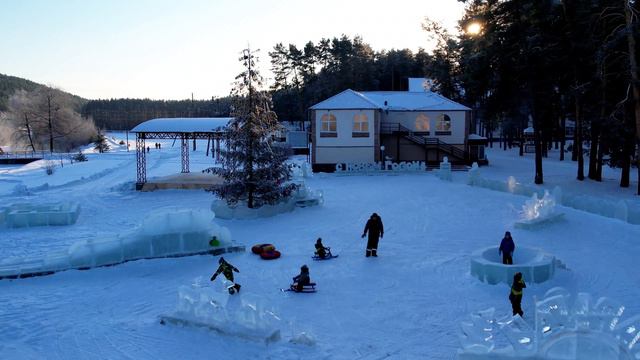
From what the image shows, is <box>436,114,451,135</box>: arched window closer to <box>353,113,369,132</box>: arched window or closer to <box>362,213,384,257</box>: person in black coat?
<box>353,113,369,132</box>: arched window

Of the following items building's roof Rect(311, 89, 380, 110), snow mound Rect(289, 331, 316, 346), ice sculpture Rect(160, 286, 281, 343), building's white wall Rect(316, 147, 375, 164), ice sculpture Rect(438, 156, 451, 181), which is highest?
building's roof Rect(311, 89, 380, 110)

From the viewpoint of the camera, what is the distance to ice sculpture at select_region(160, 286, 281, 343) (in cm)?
1047

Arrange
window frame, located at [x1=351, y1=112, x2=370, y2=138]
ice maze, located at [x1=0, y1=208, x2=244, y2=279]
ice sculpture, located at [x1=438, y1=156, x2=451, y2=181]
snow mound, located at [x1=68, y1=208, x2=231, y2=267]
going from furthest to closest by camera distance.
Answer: window frame, located at [x1=351, y1=112, x2=370, y2=138] < ice sculpture, located at [x1=438, y1=156, x2=451, y2=181] < snow mound, located at [x1=68, y1=208, x2=231, y2=267] < ice maze, located at [x1=0, y1=208, x2=244, y2=279]

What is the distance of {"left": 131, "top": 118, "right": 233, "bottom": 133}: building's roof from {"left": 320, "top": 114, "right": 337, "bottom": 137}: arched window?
27.8 feet

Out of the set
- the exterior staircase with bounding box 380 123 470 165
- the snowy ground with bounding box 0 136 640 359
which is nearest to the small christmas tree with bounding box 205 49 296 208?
the snowy ground with bounding box 0 136 640 359

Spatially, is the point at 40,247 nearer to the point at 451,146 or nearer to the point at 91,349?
the point at 91,349

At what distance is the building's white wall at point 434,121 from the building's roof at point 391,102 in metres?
0.42

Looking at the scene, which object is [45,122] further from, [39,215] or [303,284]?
[303,284]

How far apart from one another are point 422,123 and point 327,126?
8.66 m

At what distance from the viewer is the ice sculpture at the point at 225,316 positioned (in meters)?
10.5

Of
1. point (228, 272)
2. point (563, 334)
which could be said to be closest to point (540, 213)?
point (228, 272)

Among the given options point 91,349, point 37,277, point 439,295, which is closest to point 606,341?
point 439,295

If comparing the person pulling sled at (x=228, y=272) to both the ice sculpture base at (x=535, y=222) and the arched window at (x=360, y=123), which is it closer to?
the ice sculpture base at (x=535, y=222)

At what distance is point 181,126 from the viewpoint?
36344 millimetres
